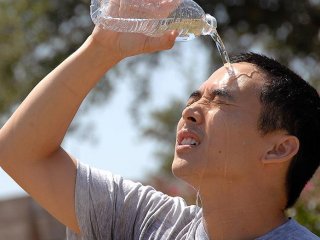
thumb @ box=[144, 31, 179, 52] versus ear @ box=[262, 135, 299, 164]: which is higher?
thumb @ box=[144, 31, 179, 52]

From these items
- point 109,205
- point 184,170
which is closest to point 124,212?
point 109,205

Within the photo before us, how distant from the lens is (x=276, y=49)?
1388 centimetres

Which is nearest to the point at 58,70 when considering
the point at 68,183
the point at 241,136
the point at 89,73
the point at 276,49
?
the point at 89,73

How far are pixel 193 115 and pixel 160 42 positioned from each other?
37 centimetres

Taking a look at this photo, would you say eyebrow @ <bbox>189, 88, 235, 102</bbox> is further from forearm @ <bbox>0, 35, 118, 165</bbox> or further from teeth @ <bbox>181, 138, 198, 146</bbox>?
forearm @ <bbox>0, 35, 118, 165</bbox>

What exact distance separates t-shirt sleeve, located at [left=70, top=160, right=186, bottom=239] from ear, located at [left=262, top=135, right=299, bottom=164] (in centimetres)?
45

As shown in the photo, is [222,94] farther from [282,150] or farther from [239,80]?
[282,150]

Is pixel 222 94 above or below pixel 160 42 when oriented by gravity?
below

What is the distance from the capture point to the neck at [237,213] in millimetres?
3678

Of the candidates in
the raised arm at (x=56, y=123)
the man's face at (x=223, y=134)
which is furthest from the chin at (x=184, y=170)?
the raised arm at (x=56, y=123)

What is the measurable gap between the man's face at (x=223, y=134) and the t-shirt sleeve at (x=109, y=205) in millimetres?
310

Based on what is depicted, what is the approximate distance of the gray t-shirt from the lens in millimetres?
3836

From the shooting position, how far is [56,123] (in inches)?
154

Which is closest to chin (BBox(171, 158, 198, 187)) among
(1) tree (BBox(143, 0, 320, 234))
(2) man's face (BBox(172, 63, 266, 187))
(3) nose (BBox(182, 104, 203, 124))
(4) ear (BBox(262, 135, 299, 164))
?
(2) man's face (BBox(172, 63, 266, 187))
